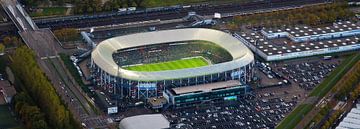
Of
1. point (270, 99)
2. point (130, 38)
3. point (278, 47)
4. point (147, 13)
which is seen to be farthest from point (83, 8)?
point (270, 99)

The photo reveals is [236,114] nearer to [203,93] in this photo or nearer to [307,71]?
[203,93]

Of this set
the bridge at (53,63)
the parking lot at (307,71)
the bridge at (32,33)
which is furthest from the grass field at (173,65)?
the bridge at (32,33)

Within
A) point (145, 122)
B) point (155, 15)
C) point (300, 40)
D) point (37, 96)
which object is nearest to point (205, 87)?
point (145, 122)

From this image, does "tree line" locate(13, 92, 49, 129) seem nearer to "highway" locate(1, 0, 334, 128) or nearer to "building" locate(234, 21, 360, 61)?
"highway" locate(1, 0, 334, 128)

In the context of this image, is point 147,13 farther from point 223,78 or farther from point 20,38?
point 223,78

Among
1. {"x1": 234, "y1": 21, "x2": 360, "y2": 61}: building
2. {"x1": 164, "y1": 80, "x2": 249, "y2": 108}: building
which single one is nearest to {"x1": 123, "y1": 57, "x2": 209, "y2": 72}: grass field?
{"x1": 164, "y1": 80, "x2": 249, "y2": 108}: building

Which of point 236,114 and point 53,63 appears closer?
point 236,114

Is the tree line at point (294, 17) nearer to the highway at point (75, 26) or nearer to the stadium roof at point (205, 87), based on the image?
the highway at point (75, 26)

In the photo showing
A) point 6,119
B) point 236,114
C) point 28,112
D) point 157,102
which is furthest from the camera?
point 157,102
